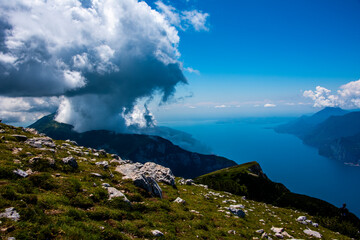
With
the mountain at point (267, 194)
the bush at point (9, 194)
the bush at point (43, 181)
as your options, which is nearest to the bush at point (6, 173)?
the bush at point (43, 181)

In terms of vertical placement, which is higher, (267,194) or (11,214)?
(11,214)

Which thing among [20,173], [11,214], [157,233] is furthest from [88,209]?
[20,173]

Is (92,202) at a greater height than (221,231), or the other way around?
(92,202)

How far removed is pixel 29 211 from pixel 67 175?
638 centimetres

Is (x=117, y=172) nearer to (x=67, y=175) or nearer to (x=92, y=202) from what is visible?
(x=67, y=175)

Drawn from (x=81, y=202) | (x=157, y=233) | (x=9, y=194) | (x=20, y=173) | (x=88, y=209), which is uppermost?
(x=20, y=173)

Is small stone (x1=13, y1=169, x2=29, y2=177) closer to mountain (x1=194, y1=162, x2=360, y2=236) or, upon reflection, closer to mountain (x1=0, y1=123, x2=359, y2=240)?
mountain (x1=0, y1=123, x2=359, y2=240)

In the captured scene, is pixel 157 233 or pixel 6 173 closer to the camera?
pixel 157 233

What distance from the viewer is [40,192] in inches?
437

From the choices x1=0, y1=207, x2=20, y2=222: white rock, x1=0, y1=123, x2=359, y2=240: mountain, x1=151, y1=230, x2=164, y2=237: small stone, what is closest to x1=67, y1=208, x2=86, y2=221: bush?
x1=0, y1=123, x2=359, y2=240: mountain

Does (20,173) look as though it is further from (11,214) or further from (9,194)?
(11,214)

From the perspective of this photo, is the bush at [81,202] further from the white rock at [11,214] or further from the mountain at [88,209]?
the white rock at [11,214]

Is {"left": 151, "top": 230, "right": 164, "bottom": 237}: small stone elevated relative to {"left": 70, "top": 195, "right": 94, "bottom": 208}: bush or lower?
lower

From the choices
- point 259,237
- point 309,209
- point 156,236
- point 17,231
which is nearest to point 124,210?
point 156,236
